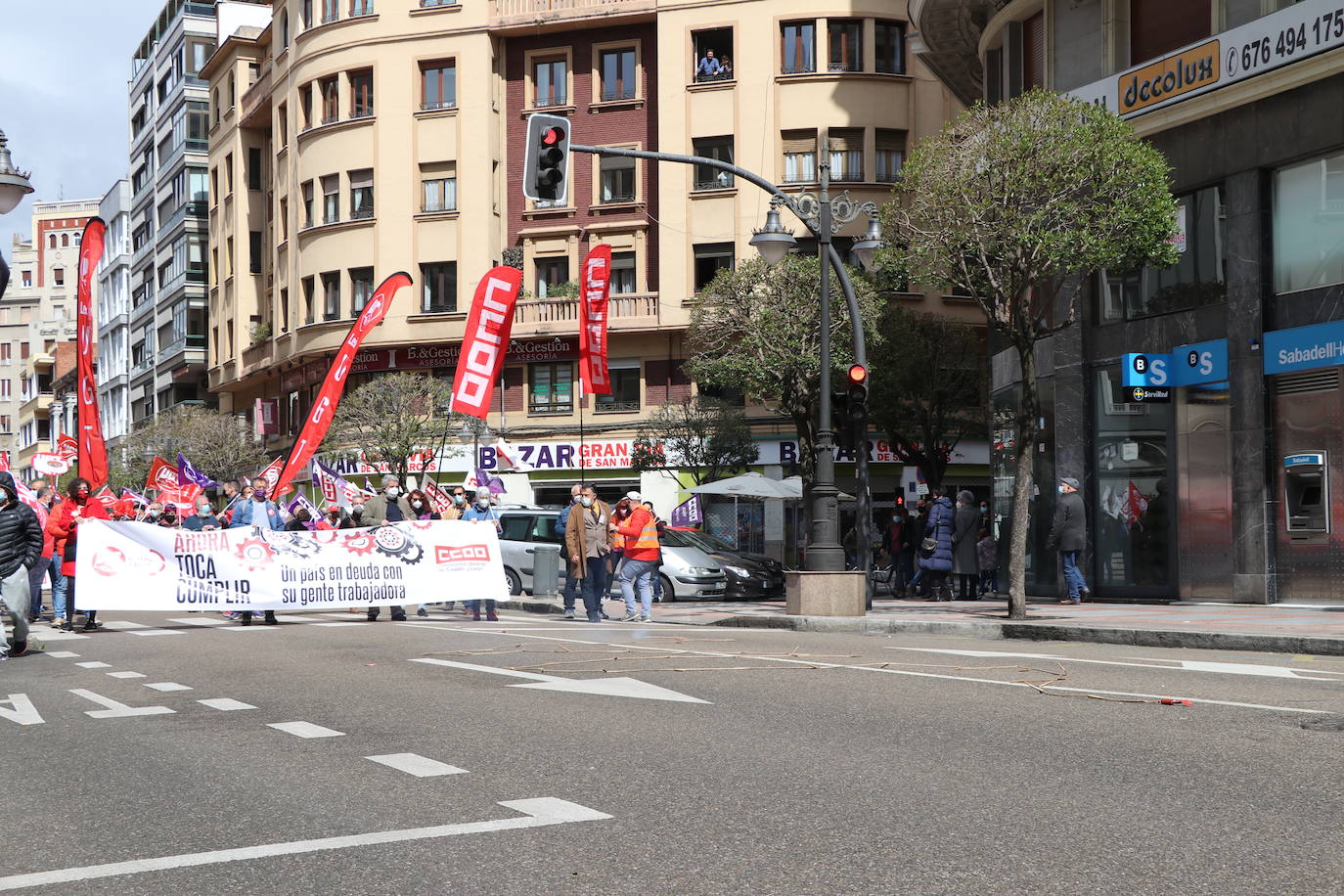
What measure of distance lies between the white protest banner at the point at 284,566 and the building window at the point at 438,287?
24803 mm

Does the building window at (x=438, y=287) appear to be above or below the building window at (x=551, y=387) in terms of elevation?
above

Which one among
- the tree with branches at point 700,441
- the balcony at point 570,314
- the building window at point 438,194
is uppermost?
the building window at point 438,194

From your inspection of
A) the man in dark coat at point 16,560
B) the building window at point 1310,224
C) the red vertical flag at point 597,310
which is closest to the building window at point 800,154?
the red vertical flag at point 597,310

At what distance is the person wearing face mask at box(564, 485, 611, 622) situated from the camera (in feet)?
67.2

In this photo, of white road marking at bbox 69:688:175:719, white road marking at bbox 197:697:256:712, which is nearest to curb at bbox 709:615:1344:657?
white road marking at bbox 197:697:256:712

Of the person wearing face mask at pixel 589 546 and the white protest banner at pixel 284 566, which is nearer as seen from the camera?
the white protest banner at pixel 284 566

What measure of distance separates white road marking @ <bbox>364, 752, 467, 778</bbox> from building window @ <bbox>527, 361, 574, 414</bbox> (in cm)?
3750

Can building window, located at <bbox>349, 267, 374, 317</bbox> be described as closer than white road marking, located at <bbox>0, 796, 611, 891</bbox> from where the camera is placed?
No

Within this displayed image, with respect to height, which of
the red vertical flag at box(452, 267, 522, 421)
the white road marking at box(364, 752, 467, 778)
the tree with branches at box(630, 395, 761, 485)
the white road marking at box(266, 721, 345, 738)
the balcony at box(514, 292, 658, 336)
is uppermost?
the balcony at box(514, 292, 658, 336)

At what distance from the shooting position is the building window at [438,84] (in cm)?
4631

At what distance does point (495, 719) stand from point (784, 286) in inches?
961

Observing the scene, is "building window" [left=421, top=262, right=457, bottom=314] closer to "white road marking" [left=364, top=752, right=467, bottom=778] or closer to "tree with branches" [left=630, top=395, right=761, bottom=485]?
"tree with branches" [left=630, top=395, right=761, bottom=485]

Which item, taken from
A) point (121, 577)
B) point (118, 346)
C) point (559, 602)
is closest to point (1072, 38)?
point (559, 602)

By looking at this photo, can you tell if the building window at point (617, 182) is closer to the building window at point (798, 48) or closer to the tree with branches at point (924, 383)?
the building window at point (798, 48)
